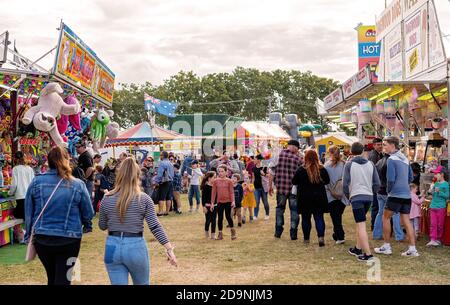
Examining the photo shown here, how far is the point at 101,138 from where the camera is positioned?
46.1 feet

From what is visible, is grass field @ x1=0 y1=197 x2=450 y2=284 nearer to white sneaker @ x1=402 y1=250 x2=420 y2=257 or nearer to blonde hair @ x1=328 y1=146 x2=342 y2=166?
white sneaker @ x1=402 y1=250 x2=420 y2=257

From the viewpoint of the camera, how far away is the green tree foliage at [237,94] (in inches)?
2448

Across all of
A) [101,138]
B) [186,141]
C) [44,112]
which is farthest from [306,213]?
[186,141]

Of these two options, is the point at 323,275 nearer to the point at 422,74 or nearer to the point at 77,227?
the point at 77,227

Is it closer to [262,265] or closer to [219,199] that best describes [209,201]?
[219,199]

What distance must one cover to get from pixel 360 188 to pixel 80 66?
6.04 meters

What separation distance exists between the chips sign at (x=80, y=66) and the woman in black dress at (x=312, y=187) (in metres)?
4.49

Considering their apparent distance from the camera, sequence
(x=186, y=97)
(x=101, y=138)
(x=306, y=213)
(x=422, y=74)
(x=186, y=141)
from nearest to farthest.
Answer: (x=306, y=213) → (x=422, y=74) → (x=101, y=138) → (x=186, y=141) → (x=186, y=97)

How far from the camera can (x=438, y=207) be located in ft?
30.3

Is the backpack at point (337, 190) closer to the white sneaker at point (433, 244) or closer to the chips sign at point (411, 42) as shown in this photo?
the white sneaker at point (433, 244)

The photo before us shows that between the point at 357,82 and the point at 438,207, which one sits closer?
the point at 438,207

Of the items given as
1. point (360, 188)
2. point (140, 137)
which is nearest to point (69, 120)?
point (360, 188)

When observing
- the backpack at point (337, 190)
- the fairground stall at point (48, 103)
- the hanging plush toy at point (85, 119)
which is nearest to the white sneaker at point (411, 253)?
the backpack at point (337, 190)
